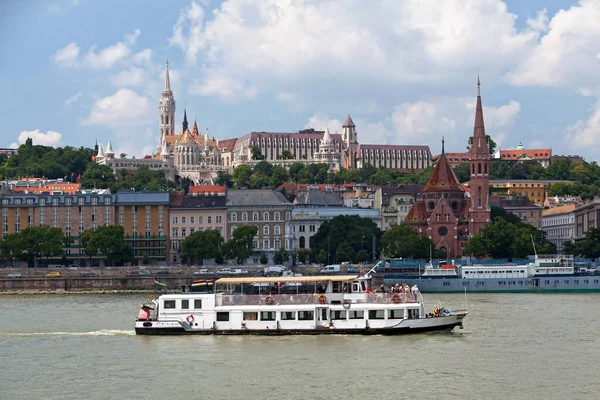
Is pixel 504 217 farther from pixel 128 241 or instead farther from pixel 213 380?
pixel 213 380

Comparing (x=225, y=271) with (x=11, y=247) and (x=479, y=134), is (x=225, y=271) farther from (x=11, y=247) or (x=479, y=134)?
(x=479, y=134)

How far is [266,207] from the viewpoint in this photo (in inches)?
5049

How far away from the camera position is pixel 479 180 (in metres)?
→ 138

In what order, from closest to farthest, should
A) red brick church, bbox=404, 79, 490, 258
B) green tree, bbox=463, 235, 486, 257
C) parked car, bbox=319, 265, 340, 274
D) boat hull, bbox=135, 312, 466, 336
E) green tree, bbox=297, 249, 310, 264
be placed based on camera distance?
boat hull, bbox=135, 312, 466, 336 < parked car, bbox=319, 265, 340, 274 < green tree, bbox=463, 235, 486, 257 < green tree, bbox=297, 249, 310, 264 < red brick church, bbox=404, 79, 490, 258

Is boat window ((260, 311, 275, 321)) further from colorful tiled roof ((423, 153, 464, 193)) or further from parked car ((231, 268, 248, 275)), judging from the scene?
colorful tiled roof ((423, 153, 464, 193))

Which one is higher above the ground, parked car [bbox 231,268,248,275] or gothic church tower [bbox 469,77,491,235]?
gothic church tower [bbox 469,77,491,235]

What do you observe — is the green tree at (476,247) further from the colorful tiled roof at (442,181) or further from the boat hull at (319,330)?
the boat hull at (319,330)

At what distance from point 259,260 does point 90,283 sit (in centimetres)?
3039

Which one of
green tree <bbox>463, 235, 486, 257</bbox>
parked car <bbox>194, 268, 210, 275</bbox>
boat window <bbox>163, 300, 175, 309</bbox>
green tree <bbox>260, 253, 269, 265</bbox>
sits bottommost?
boat window <bbox>163, 300, 175, 309</bbox>

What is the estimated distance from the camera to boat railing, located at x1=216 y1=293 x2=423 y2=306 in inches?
2133

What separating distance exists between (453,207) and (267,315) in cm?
8615

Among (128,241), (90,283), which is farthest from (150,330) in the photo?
(128,241)

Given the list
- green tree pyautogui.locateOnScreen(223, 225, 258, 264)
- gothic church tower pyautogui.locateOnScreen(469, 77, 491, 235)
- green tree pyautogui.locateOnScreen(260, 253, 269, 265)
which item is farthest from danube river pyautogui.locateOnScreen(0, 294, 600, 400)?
gothic church tower pyautogui.locateOnScreen(469, 77, 491, 235)

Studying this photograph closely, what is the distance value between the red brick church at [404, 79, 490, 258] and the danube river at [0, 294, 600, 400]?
234ft
